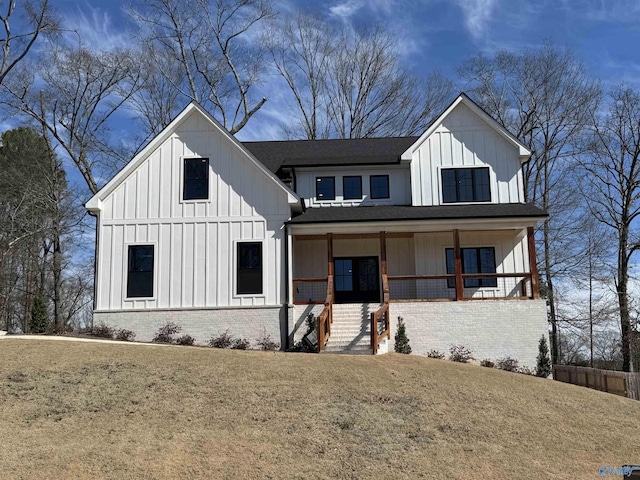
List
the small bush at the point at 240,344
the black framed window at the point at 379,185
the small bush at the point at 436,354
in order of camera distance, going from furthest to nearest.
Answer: the black framed window at the point at 379,185 < the small bush at the point at 240,344 < the small bush at the point at 436,354

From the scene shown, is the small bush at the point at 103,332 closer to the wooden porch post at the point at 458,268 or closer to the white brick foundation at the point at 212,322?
the white brick foundation at the point at 212,322

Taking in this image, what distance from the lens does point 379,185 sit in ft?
80.5

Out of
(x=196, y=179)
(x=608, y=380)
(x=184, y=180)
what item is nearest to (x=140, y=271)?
→ (x=184, y=180)

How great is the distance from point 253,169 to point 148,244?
445 centimetres

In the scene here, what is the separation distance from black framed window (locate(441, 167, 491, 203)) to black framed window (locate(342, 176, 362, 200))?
126 inches

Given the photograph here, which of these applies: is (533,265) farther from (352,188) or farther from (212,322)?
(212,322)

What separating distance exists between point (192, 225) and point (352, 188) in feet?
21.1

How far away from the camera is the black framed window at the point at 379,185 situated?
80.2 feet

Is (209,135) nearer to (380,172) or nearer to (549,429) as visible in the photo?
(380,172)

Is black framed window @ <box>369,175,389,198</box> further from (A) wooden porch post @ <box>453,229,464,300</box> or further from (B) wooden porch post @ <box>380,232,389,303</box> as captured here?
(A) wooden porch post @ <box>453,229,464,300</box>

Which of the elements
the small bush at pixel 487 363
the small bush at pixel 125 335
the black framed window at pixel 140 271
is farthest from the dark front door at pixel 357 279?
the small bush at pixel 125 335

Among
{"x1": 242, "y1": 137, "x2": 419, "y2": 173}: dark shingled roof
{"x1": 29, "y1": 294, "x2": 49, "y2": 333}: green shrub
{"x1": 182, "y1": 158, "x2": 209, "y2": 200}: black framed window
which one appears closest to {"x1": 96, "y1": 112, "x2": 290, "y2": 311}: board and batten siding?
{"x1": 182, "y1": 158, "x2": 209, "y2": 200}: black framed window

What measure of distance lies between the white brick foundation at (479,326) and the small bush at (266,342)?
3873 millimetres

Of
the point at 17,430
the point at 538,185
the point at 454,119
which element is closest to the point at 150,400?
the point at 17,430
